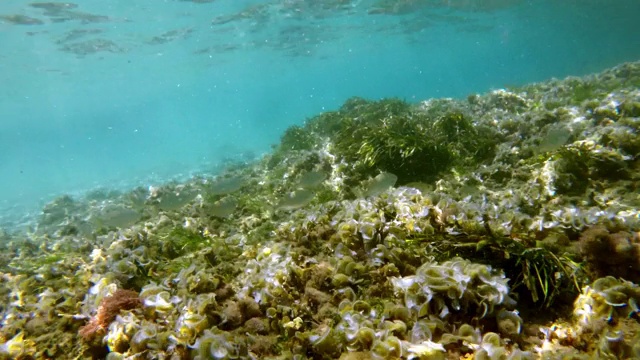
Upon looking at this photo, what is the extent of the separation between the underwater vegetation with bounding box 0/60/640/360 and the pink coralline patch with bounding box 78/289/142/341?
0.02 metres

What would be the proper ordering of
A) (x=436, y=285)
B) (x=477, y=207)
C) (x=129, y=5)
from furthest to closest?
(x=129, y=5), (x=477, y=207), (x=436, y=285)

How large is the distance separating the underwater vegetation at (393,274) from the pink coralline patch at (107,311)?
0.8 inches

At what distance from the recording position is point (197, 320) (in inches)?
138

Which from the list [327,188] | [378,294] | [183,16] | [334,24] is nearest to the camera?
[378,294]

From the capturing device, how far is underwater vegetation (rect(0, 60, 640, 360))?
304 centimetres

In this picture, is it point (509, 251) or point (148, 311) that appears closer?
point (509, 251)

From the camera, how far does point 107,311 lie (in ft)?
13.1

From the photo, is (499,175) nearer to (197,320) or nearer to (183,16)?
(197,320)

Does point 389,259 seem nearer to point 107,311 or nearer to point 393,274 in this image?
point 393,274

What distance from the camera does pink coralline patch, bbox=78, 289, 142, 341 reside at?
154 inches

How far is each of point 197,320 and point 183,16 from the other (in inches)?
1244

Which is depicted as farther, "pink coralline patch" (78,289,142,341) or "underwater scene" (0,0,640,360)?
"pink coralline patch" (78,289,142,341)

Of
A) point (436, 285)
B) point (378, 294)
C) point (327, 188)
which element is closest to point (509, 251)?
point (436, 285)

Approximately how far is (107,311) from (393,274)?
130 inches
